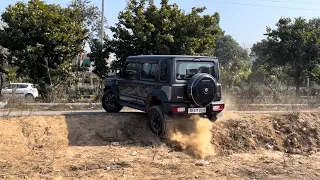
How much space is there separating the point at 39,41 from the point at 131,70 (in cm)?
828

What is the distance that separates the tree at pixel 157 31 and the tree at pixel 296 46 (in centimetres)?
572

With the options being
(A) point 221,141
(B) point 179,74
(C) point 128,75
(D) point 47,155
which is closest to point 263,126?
(A) point 221,141

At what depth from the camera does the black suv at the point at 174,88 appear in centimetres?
891

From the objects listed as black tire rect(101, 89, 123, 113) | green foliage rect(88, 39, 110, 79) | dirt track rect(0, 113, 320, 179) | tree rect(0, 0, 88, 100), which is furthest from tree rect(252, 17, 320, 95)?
black tire rect(101, 89, 123, 113)

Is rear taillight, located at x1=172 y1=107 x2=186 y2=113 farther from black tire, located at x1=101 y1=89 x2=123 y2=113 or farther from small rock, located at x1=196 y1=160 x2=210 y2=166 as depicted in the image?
black tire, located at x1=101 y1=89 x2=123 y2=113

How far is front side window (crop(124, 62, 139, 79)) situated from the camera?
10344 millimetres

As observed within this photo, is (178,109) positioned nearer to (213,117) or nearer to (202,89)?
(202,89)

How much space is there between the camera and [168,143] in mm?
9234

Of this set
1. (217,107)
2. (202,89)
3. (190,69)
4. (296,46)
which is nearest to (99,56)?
(190,69)

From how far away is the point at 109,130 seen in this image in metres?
9.79

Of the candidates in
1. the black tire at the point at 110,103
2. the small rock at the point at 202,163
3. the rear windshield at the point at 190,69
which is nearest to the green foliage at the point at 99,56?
the black tire at the point at 110,103

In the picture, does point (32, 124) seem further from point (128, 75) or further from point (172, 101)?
point (172, 101)

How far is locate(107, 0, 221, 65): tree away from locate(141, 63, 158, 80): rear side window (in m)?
7.81

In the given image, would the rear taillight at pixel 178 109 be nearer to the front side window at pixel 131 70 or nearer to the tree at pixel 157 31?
the front side window at pixel 131 70
